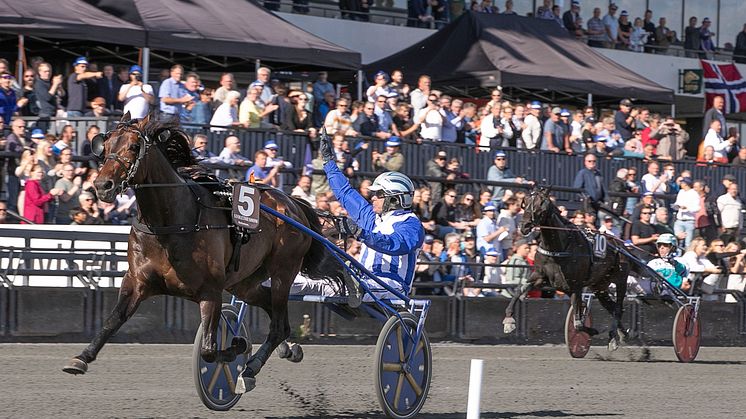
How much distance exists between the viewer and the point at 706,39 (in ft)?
95.8

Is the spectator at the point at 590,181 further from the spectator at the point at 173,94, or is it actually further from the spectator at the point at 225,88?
the spectator at the point at 173,94

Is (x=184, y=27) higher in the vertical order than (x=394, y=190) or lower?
higher

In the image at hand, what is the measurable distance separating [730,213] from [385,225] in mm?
12087

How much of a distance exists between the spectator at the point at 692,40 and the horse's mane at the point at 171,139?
883 inches

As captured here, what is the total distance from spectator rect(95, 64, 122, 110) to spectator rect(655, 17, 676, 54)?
1594cm

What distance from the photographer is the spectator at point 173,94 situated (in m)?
14.8

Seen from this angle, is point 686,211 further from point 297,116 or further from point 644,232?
point 297,116

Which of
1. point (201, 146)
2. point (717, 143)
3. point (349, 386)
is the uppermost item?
point (717, 143)

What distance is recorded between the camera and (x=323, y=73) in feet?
57.2

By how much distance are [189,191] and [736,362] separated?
26.1 ft

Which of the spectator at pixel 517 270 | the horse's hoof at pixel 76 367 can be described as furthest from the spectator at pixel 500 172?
the horse's hoof at pixel 76 367

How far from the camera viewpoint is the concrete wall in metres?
12.4

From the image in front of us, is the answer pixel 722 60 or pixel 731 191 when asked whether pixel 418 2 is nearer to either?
pixel 731 191

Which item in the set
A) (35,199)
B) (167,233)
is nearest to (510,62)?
(35,199)
